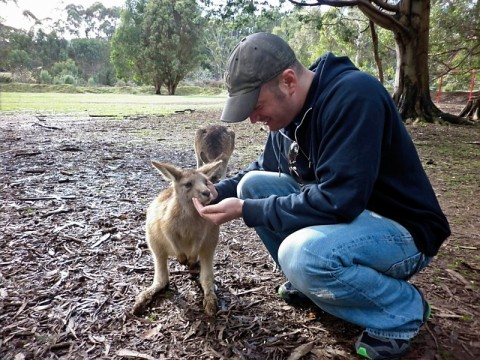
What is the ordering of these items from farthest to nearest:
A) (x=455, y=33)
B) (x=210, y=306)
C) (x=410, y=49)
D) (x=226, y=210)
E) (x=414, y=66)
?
Result: (x=455, y=33) → (x=414, y=66) → (x=410, y=49) → (x=210, y=306) → (x=226, y=210)

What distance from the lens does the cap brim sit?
62.2 inches

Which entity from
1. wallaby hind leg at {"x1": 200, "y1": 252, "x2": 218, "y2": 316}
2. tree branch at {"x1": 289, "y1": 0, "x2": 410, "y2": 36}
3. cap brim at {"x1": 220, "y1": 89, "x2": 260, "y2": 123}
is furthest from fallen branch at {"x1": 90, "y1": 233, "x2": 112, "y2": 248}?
tree branch at {"x1": 289, "y1": 0, "x2": 410, "y2": 36}

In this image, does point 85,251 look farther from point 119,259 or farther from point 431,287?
point 431,287

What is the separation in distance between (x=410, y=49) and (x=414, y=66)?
36 cm

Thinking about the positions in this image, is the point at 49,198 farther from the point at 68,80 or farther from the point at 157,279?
the point at 68,80

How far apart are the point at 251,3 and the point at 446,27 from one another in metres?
6.37

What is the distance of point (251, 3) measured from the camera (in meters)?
9.59

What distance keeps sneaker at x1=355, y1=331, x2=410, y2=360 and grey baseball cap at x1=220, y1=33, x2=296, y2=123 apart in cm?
96

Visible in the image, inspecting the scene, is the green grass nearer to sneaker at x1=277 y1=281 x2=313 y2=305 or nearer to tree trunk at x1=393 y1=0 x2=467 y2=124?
tree trunk at x1=393 y1=0 x2=467 y2=124

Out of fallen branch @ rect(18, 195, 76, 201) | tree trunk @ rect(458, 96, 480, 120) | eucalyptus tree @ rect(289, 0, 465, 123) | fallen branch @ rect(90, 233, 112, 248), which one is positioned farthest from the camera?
tree trunk @ rect(458, 96, 480, 120)

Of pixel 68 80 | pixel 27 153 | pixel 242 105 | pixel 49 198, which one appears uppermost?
pixel 242 105

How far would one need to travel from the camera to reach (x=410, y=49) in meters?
8.54

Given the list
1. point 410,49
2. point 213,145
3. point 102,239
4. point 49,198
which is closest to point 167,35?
point 410,49

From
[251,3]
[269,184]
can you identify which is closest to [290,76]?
[269,184]
